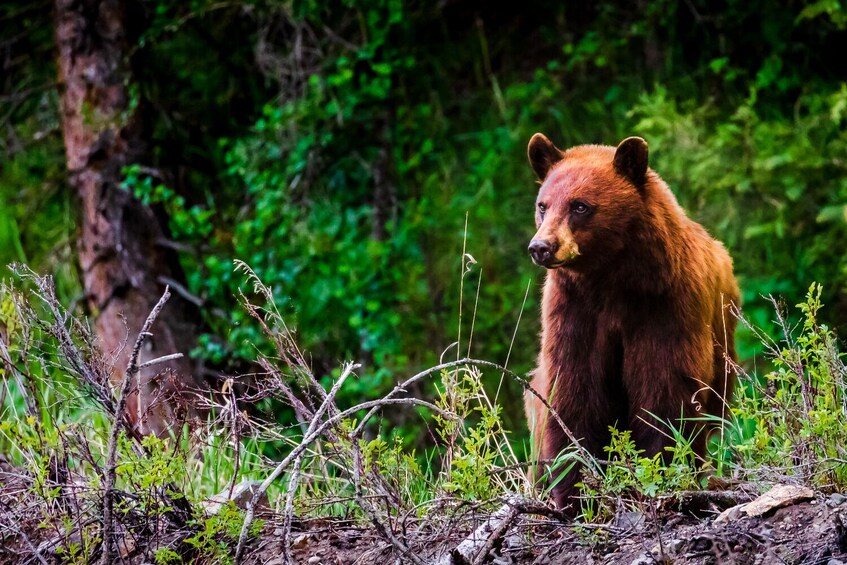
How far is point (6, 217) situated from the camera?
8.94 m

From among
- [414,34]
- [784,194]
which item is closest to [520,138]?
[414,34]

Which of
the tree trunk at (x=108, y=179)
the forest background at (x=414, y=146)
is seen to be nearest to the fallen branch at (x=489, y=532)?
the forest background at (x=414, y=146)

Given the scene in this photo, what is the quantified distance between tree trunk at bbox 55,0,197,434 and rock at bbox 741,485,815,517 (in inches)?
206

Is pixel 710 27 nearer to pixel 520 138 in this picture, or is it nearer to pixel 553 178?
pixel 520 138

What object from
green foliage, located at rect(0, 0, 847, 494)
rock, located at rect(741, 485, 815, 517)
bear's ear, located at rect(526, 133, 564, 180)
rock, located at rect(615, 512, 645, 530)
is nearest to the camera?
rock, located at rect(741, 485, 815, 517)

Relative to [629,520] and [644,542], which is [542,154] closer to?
[629,520]

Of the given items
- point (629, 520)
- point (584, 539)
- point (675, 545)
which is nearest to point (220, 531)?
point (584, 539)

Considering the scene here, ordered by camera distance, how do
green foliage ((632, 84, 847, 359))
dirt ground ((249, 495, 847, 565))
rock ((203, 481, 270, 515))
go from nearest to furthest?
dirt ground ((249, 495, 847, 565)) < rock ((203, 481, 270, 515)) < green foliage ((632, 84, 847, 359))

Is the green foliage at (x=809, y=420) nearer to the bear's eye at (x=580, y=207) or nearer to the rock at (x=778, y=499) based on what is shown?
the rock at (x=778, y=499)

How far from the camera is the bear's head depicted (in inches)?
147

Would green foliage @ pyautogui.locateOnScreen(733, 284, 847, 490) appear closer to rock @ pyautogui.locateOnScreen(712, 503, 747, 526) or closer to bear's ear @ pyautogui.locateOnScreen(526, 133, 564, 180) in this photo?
rock @ pyautogui.locateOnScreen(712, 503, 747, 526)

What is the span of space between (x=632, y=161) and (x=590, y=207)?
0.26m

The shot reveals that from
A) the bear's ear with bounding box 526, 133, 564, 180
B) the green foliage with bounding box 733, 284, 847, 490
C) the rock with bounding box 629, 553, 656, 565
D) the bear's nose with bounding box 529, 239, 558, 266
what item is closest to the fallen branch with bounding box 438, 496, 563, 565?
the rock with bounding box 629, 553, 656, 565

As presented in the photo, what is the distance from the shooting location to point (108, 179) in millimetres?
7520
